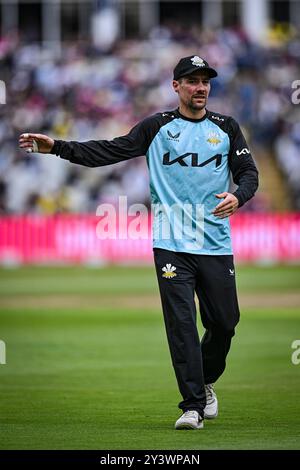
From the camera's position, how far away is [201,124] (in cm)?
920

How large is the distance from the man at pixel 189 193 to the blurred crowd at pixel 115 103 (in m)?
22.9

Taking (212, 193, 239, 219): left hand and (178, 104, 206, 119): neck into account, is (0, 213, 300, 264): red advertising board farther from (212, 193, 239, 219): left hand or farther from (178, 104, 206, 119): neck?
(212, 193, 239, 219): left hand

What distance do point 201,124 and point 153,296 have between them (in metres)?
14.8

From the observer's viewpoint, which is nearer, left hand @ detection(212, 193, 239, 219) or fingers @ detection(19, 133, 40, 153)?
left hand @ detection(212, 193, 239, 219)

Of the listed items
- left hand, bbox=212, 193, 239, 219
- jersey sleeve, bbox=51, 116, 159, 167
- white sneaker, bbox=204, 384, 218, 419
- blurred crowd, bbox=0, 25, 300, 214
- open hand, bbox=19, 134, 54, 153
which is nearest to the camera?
left hand, bbox=212, 193, 239, 219

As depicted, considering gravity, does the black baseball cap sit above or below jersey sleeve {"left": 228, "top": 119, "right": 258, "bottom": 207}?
above

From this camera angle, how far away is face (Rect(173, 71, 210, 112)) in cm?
908

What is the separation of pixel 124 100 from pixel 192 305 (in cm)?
2568

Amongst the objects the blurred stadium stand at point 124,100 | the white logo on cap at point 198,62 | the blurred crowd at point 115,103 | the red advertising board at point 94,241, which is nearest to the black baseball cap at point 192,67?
the white logo on cap at point 198,62

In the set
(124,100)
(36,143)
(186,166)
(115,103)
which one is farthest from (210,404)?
(124,100)

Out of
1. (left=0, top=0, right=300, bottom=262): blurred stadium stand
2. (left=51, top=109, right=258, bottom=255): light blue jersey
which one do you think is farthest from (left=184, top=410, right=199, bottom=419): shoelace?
(left=0, top=0, right=300, bottom=262): blurred stadium stand

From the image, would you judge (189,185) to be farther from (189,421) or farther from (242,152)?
(189,421)
